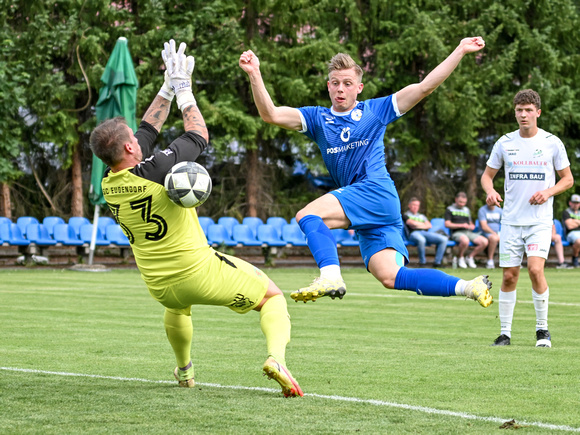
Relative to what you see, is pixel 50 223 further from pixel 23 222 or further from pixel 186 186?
pixel 186 186

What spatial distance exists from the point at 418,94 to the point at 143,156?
6.95 ft

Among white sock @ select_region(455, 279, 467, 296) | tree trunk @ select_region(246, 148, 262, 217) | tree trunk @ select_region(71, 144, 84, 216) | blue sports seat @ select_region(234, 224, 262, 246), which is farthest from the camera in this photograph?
tree trunk @ select_region(246, 148, 262, 217)

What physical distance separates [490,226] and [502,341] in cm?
1550

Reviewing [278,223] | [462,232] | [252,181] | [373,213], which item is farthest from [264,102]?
[252,181]

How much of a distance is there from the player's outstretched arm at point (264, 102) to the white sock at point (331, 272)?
4.12ft

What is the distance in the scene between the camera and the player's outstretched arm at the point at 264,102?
6.24 m

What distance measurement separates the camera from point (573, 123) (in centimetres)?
2897

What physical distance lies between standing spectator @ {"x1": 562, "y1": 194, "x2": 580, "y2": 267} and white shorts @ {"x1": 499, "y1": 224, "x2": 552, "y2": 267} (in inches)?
618

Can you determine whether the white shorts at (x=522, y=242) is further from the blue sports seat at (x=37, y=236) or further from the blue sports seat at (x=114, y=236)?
the blue sports seat at (x=37, y=236)

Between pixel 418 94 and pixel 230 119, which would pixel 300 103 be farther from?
pixel 418 94

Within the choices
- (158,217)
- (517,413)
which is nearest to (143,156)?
(158,217)

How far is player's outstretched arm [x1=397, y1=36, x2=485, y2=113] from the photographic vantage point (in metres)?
6.12

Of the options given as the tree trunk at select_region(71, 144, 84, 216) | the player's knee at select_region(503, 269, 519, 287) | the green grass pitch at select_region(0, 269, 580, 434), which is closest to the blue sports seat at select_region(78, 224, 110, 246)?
the tree trunk at select_region(71, 144, 84, 216)

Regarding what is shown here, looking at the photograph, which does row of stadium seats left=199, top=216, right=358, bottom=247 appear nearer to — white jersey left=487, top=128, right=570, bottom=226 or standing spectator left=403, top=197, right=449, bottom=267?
standing spectator left=403, top=197, right=449, bottom=267
